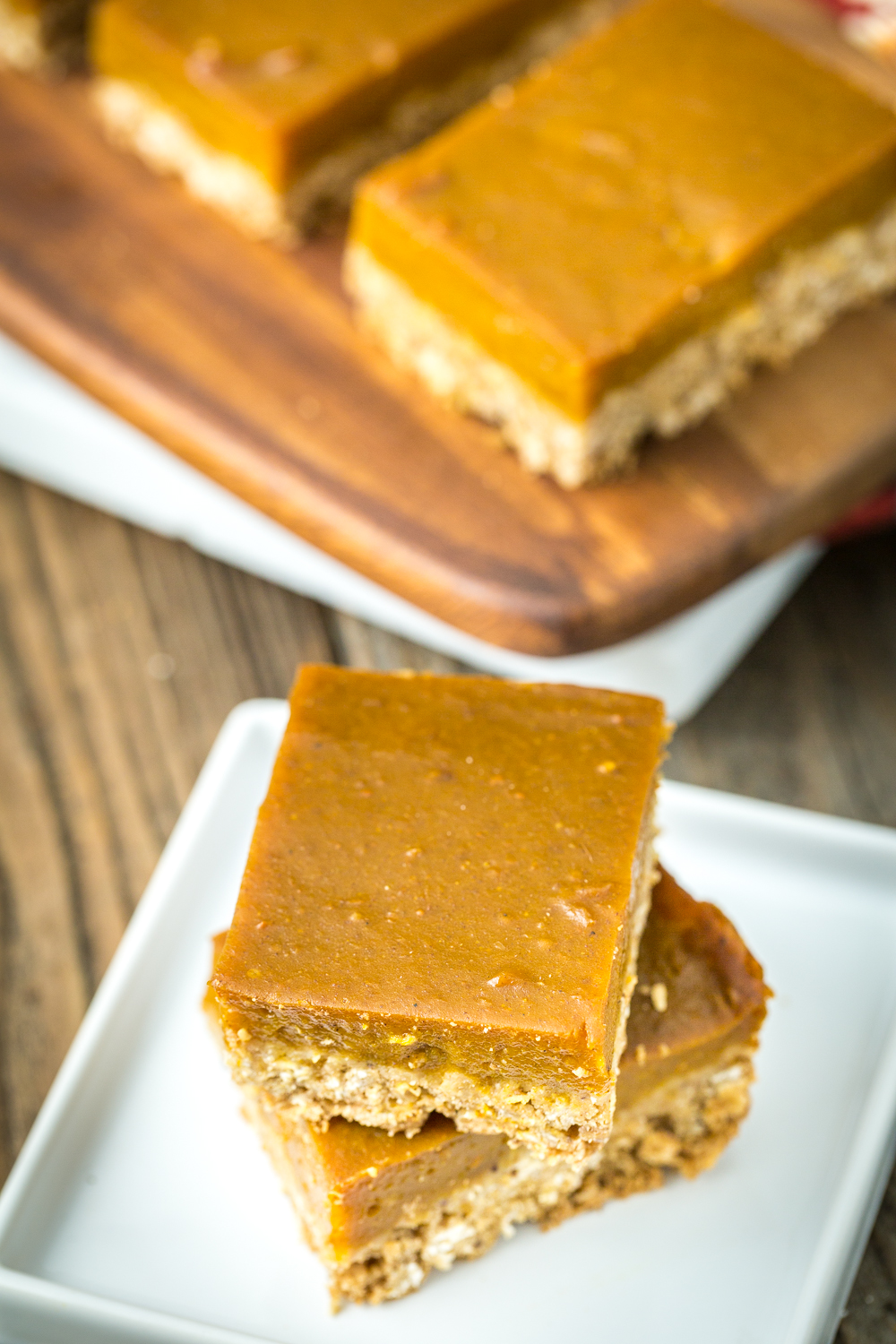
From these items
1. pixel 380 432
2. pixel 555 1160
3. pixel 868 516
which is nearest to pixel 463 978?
pixel 555 1160

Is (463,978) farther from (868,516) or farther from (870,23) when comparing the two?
(870,23)

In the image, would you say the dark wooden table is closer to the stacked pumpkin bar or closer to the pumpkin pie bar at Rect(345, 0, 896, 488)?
the pumpkin pie bar at Rect(345, 0, 896, 488)

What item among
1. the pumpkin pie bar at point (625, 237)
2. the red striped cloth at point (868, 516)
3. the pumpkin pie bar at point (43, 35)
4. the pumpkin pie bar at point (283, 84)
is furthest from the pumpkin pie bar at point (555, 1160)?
the pumpkin pie bar at point (43, 35)

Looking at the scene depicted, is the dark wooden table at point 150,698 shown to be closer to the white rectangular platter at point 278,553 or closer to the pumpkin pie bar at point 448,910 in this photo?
the white rectangular platter at point 278,553

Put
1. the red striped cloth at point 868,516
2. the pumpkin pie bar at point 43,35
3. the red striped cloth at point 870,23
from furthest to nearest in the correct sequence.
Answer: the red striped cloth at point 870,23, the pumpkin pie bar at point 43,35, the red striped cloth at point 868,516

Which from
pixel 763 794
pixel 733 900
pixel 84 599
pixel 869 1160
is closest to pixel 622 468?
pixel 763 794

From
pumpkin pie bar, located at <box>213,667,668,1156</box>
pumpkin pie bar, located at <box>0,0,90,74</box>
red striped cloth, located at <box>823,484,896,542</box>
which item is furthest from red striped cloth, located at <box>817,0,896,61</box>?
pumpkin pie bar, located at <box>213,667,668,1156</box>
